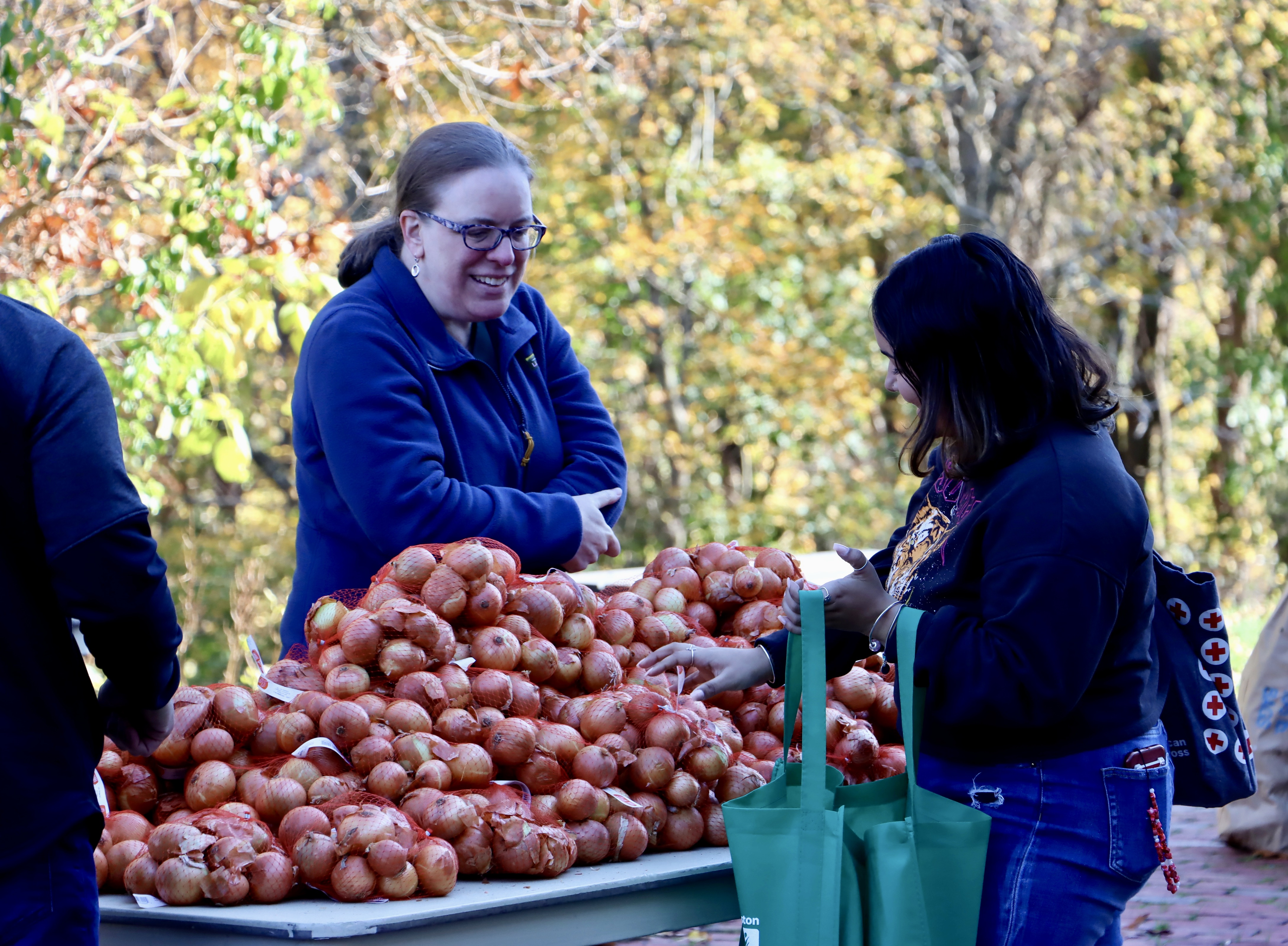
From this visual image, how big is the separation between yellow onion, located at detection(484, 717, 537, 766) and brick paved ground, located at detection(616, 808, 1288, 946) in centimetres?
171

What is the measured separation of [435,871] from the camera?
6.57ft

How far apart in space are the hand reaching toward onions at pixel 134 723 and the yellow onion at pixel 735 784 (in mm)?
928

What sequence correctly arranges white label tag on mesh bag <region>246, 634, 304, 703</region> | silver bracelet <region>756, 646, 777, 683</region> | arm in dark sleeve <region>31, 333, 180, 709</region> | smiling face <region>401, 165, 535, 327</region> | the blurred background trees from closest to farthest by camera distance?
arm in dark sleeve <region>31, 333, 180, 709</region> → white label tag on mesh bag <region>246, 634, 304, 703</region> → silver bracelet <region>756, 646, 777, 683</region> → smiling face <region>401, 165, 535, 327</region> → the blurred background trees

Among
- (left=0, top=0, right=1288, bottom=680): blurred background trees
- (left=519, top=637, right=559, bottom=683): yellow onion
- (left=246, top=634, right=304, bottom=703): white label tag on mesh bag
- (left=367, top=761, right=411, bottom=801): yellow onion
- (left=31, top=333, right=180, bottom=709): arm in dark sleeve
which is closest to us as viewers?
(left=31, top=333, right=180, bottom=709): arm in dark sleeve

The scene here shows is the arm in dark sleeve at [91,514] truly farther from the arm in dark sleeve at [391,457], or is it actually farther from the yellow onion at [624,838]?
the arm in dark sleeve at [391,457]

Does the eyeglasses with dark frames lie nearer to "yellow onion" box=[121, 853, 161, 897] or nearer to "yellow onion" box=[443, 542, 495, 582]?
"yellow onion" box=[443, 542, 495, 582]

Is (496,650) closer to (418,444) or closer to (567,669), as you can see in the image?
(567,669)

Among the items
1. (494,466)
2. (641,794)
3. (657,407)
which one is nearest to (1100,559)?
(641,794)

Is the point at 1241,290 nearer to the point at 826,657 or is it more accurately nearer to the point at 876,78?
the point at 876,78

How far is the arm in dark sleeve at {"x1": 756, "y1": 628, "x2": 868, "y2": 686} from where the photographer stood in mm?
2523

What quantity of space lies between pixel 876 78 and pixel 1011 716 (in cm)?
1007

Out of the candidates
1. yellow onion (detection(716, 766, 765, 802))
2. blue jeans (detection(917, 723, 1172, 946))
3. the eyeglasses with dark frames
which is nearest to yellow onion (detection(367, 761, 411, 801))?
yellow onion (detection(716, 766, 765, 802))

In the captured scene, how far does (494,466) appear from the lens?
9.93 feet

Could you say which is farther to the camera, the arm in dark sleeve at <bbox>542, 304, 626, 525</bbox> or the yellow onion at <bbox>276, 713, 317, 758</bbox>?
the arm in dark sleeve at <bbox>542, 304, 626, 525</bbox>
